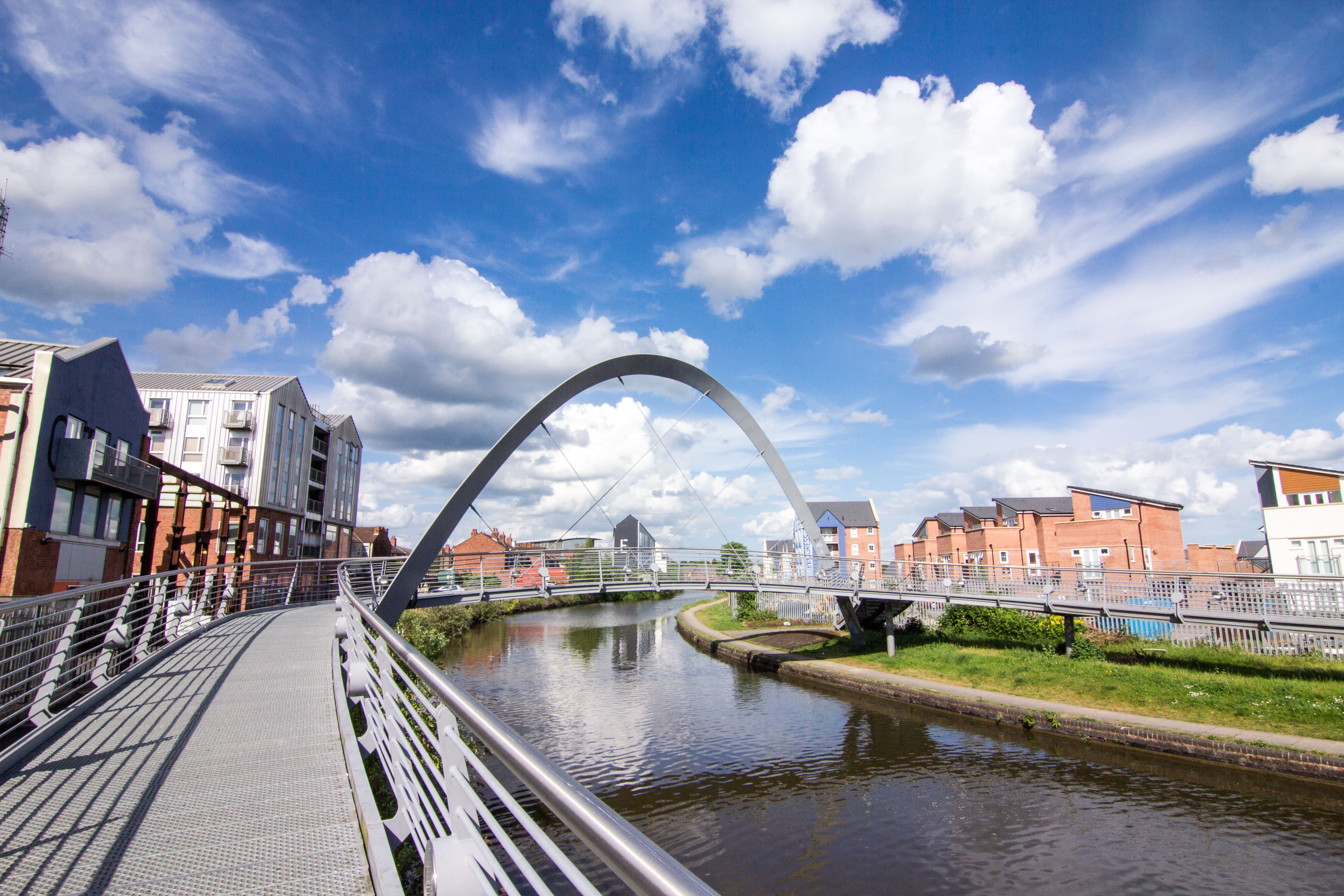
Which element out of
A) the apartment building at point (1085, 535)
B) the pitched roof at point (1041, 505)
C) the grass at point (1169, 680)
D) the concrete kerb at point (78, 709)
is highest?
the pitched roof at point (1041, 505)

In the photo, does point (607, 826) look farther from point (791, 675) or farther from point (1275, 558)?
point (1275, 558)

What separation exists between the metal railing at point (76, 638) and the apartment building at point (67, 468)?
2.33 m

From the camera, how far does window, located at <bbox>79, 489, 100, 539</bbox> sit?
20.2 metres

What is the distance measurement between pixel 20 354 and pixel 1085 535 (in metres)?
41.5

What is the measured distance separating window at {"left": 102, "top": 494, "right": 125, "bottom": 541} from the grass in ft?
79.1

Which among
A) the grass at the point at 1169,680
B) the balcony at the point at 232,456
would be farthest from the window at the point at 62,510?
the grass at the point at 1169,680

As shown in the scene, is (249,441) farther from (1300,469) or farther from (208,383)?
(1300,469)

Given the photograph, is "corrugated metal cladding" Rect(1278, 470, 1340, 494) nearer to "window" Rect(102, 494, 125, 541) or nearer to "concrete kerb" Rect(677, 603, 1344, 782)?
"concrete kerb" Rect(677, 603, 1344, 782)

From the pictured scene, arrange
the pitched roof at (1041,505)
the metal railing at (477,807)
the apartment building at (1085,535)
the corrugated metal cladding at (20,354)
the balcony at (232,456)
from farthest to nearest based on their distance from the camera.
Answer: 1. the pitched roof at (1041,505)
2. the balcony at (232,456)
3. the apartment building at (1085,535)
4. the corrugated metal cladding at (20,354)
5. the metal railing at (477,807)

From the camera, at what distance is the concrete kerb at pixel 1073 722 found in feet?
37.8

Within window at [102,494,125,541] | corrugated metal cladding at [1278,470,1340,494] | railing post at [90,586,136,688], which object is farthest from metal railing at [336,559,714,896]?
corrugated metal cladding at [1278,470,1340,494]

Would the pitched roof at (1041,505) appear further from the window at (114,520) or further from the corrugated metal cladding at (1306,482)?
the window at (114,520)

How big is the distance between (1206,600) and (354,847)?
20.9m

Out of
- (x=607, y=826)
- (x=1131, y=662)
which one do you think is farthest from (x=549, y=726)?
(x=607, y=826)
